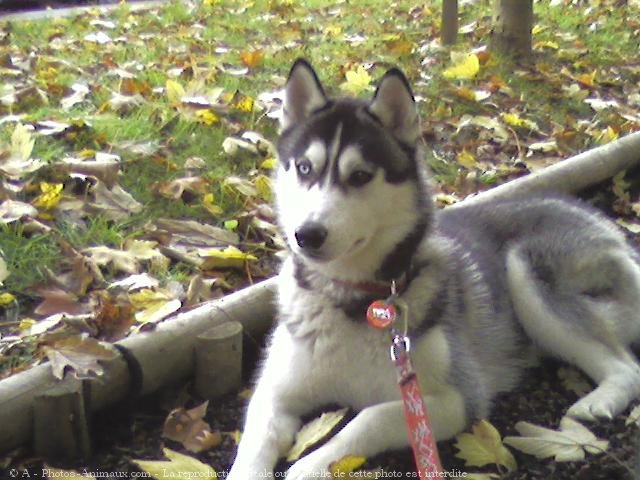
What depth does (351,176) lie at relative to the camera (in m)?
2.70

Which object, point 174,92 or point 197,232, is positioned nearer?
point 197,232

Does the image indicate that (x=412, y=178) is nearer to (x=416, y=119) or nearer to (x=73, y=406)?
(x=416, y=119)

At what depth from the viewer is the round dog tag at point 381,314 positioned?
8.68 ft

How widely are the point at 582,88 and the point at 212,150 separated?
10.1 ft

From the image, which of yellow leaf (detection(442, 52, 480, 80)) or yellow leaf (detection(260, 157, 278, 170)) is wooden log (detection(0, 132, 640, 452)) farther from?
yellow leaf (detection(442, 52, 480, 80))

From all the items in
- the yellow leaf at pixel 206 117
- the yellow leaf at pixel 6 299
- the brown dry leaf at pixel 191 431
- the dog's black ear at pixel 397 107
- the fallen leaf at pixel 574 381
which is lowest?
the fallen leaf at pixel 574 381

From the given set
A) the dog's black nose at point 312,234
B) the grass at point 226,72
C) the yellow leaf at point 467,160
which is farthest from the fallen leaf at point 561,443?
the yellow leaf at point 467,160

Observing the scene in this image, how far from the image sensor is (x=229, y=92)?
5453 mm

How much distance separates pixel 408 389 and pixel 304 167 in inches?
31.3

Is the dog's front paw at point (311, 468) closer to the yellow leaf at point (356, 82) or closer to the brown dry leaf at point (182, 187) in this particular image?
the brown dry leaf at point (182, 187)

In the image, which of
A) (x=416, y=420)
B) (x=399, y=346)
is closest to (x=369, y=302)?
(x=399, y=346)

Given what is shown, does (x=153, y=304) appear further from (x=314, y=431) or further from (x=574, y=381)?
(x=574, y=381)

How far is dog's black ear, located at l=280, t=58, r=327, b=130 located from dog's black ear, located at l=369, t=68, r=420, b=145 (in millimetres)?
198

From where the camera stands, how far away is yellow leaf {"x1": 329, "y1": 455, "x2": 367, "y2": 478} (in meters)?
2.50
